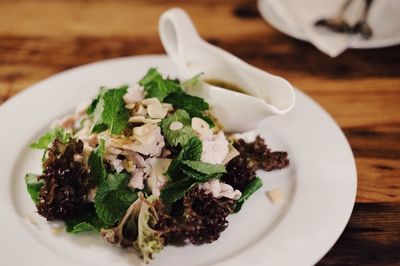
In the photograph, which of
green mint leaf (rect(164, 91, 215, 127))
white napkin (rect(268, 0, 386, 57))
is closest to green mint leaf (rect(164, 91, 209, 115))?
green mint leaf (rect(164, 91, 215, 127))

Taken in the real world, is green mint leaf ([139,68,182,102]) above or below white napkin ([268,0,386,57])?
above

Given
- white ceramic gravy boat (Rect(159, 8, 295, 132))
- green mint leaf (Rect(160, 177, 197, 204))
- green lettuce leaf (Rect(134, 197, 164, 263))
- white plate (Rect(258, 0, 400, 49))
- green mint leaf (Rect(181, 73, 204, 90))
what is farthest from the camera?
white plate (Rect(258, 0, 400, 49))

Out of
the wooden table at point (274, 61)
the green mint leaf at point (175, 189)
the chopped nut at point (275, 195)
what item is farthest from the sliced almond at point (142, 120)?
the wooden table at point (274, 61)

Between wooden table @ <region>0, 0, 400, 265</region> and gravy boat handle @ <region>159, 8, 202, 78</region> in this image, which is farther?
gravy boat handle @ <region>159, 8, 202, 78</region>

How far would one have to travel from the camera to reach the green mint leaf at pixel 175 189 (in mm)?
1531

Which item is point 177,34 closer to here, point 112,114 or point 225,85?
point 225,85

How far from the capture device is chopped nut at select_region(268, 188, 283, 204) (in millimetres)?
1662

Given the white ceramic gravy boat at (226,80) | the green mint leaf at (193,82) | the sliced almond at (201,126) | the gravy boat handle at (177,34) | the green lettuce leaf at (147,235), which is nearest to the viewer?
the green lettuce leaf at (147,235)

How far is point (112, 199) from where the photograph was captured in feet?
4.96

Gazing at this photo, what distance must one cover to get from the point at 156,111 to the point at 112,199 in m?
0.32

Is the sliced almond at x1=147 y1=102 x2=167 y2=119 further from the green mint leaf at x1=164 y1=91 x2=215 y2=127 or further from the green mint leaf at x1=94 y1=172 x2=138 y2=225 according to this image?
the green mint leaf at x1=94 y1=172 x2=138 y2=225

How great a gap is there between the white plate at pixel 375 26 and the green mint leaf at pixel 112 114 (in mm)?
1242

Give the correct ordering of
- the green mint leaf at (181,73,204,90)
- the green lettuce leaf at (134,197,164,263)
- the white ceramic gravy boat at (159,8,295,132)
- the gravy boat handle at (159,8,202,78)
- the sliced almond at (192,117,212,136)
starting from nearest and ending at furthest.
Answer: the green lettuce leaf at (134,197,164,263) < the sliced almond at (192,117,212,136) < the white ceramic gravy boat at (159,8,295,132) < the green mint leaf at (181,73,204,90) < the gravy boat handle at (159,8,202,78)

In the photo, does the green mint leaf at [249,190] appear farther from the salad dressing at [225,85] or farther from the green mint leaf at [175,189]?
the salad dressing at [225,85]
